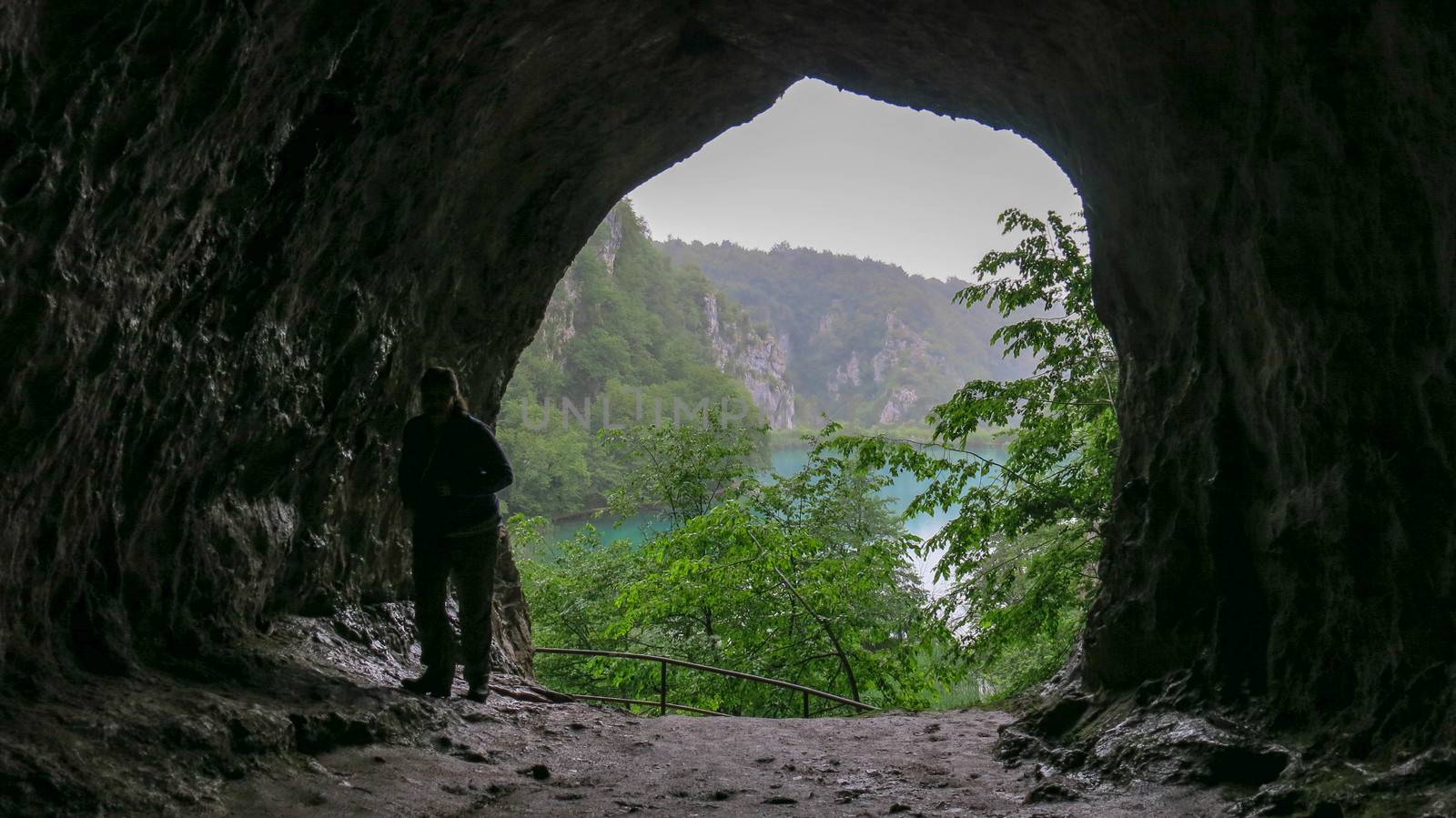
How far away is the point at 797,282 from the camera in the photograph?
175750 mm

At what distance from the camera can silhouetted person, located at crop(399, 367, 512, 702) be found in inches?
210

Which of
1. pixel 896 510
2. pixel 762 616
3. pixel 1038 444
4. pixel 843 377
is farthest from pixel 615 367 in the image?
pixel 843 377

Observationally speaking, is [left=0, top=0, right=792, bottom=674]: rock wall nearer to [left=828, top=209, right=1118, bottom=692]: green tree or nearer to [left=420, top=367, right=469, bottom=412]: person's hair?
[left=420, top=367, right=469, bottom=412]: person's hair

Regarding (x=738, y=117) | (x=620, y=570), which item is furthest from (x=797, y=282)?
(x=738, y=117)

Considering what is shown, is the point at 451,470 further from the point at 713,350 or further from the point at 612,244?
the point at 713,350

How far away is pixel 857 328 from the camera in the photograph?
158 meters

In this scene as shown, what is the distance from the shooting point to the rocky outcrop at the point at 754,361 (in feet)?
314

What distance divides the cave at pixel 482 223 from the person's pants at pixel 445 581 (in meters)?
0.88

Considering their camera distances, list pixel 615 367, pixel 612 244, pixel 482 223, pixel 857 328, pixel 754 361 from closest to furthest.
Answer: pixel 482 223, pixel 615 367, pixel 612 244, pixel 754 361, pixel 857 328

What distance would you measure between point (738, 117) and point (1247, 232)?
221 inches

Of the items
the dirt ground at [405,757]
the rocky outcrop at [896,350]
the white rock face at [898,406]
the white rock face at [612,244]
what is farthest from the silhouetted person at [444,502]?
the rocky outcrop at [896,350]

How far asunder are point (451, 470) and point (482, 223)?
270cm

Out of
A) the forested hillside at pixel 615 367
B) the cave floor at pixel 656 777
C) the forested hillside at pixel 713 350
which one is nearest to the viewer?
the cave floor at pixel 656 777

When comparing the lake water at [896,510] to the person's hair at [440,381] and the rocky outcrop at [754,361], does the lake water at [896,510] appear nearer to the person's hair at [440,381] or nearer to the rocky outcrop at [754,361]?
the person's hair at [440,381]
